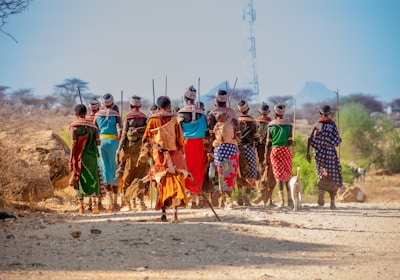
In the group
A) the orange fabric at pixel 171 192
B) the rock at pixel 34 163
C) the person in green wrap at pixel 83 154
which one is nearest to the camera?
the orange fabric at pixel 171 192

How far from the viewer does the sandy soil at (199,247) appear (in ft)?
27.3

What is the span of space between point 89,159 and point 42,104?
171ft

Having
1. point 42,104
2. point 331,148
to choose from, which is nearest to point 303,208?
point 331,148

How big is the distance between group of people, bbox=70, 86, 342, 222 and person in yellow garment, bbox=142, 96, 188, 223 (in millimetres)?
1076

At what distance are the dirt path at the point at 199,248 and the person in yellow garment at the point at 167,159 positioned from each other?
471 mm

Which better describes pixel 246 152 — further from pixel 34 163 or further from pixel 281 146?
pixel 34 163

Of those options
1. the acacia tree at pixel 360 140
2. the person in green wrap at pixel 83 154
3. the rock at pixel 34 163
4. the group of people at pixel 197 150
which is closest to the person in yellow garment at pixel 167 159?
the group of people at pixel 197 150

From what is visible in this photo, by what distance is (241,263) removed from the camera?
29.3ft

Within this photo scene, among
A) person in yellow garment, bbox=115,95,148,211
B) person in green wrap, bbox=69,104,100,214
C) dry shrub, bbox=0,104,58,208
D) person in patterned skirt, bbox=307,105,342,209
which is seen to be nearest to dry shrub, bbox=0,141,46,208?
dry shrub, bbox=0,104,58,208

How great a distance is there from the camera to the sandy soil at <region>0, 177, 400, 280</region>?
27.3 feet

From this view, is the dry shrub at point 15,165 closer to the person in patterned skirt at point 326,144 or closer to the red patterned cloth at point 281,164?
the red patterned cloth at point 281,164

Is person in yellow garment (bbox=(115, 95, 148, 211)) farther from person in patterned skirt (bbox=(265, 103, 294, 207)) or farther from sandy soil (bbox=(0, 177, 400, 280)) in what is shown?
person in patterned skirt (bbox=(265, 103, 294, 207))

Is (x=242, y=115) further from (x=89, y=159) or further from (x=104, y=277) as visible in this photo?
(x=104, y=277)

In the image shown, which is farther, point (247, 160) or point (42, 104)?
point (42, 104)
